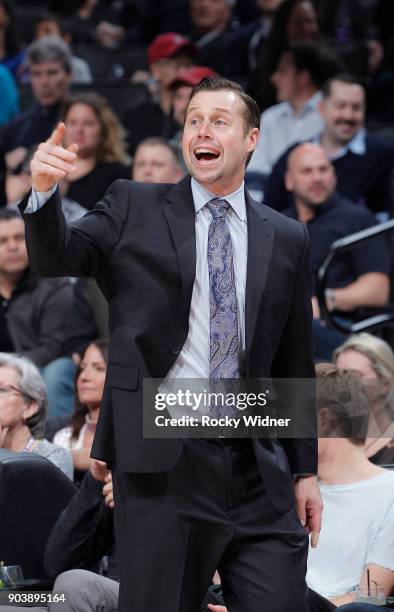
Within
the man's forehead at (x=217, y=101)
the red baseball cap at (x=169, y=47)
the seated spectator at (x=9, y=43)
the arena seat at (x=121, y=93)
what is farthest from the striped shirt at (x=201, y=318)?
the seated spectator at (x=9, y=43)

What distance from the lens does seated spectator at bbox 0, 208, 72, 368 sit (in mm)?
6148

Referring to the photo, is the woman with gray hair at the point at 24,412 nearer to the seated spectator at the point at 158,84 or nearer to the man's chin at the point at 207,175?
the man's chin at the point at 207,175

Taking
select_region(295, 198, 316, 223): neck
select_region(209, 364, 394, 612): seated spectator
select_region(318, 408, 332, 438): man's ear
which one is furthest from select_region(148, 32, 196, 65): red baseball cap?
select_region(318, 408, 332, 438): man's ear

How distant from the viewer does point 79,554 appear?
3.64 m

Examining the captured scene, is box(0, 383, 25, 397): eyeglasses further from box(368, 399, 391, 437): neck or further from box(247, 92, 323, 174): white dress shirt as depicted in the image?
box(247, 92, 323, 174): white dress shirt

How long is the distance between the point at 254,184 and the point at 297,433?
4.54 meters

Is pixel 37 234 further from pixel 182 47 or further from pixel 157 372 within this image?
pixel 182 47

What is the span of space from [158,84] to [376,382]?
168 inches

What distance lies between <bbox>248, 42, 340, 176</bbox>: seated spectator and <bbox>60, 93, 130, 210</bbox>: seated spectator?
0.90 meters

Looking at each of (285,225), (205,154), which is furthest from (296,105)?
(205,154)

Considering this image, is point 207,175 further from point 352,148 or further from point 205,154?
point 352,148

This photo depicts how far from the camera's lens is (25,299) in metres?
6.28

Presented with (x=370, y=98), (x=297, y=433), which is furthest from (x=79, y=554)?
(x=370, y=98)

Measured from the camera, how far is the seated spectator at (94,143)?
7.19m
